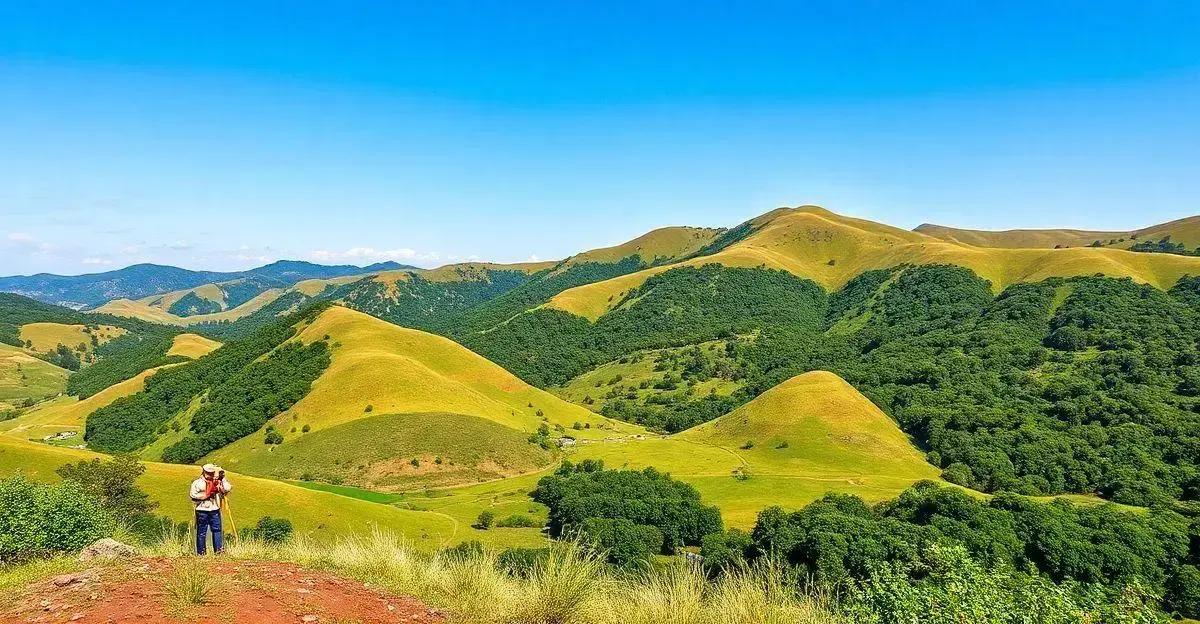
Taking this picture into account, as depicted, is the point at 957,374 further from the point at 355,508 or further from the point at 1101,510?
the point at 355,508

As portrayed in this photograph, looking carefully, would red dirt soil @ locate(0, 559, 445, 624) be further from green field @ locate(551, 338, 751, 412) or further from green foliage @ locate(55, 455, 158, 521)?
green field @ locate(551, 338, 751, 412)

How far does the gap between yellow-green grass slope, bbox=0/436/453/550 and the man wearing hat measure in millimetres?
39459

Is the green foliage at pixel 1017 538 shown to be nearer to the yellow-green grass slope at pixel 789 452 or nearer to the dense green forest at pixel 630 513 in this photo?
the dense green forest at pixel 630 513

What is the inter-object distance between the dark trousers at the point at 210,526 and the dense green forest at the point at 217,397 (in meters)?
96.4

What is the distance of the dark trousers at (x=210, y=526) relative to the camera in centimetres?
1434

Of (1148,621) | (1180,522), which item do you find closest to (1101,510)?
(1180,522)

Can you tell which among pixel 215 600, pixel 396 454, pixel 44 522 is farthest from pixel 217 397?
pixel 215 600

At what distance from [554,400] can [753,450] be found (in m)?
49.3

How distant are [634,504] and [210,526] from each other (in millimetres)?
51763

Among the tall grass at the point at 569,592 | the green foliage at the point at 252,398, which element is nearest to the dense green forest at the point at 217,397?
the green foliage at the point at 252,398

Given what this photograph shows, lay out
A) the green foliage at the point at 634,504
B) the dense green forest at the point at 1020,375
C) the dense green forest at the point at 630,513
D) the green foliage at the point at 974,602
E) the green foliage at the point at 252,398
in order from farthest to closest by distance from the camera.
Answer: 1. the green foliage at the point at 252,398
2. the dense green forest at the point at 1020,375
3. the green foliage at the point at 634,504
4. the dense green forest at the point at 630,513
5. the green foliage at the point at 974,602

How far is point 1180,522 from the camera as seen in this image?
1927 inches

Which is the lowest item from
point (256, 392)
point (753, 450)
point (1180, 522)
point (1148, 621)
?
point (753, 450)

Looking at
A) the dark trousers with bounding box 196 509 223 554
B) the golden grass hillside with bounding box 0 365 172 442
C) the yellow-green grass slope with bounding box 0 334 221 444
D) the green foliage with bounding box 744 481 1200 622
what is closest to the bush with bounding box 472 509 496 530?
the green foliage with bounding box 744 481 1200 622
